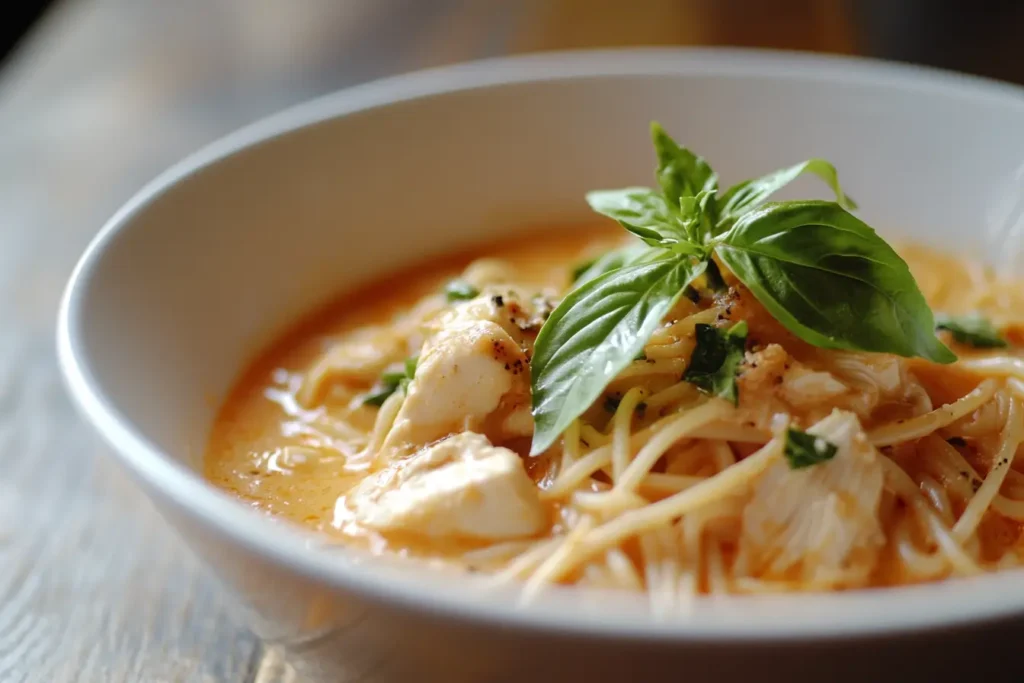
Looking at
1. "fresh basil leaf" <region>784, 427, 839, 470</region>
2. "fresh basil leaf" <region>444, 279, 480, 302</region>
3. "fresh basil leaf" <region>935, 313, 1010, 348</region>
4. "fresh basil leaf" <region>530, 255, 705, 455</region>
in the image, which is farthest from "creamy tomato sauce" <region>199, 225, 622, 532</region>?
"fresh basil leaf" <region>935, 313, 1010, 348</region>

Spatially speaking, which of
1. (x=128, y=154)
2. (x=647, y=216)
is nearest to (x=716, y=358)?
(x=647, y=216)

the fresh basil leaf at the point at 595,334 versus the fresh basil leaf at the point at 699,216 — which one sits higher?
the fresh basil leaf at the point at 699,216

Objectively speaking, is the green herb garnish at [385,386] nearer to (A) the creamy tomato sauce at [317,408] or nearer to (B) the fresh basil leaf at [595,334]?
(A) the creamy tomato sauce at [317,408]

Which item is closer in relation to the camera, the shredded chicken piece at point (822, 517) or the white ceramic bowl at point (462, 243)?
the white ceramic bowl at point (462, 243)

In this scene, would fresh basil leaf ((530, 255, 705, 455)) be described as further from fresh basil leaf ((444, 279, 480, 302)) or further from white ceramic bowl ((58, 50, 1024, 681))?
fresh basil leaf ((444, 279, 480, 302))

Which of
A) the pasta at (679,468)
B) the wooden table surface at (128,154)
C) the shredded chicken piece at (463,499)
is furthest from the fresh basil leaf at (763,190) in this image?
the wooden table surface at (128,154)

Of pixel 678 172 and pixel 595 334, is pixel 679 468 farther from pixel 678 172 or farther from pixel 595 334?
pixel 678 172
